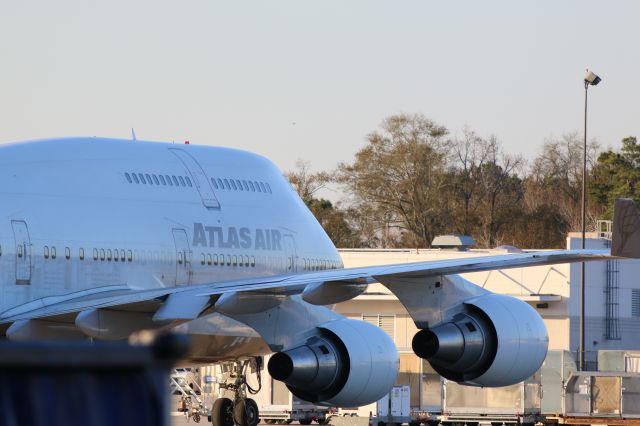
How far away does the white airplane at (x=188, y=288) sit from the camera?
17.2 m

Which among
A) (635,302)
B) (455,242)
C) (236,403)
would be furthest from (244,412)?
(455,242)

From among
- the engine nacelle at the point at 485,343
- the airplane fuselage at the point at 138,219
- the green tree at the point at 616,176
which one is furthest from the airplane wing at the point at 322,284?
the green tree at the point at 616,176

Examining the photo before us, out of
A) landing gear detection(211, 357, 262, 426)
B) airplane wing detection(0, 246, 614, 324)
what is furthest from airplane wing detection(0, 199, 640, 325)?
landing gear detection(211, 357, 262, 426)

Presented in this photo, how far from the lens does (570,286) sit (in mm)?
48531

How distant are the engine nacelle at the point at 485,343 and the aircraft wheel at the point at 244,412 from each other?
4942mm

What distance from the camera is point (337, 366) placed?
17516mm

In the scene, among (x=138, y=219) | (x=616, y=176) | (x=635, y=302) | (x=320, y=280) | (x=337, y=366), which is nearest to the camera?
(x=320, y=280)

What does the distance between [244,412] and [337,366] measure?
5112 millimetres

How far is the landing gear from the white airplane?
1193mm

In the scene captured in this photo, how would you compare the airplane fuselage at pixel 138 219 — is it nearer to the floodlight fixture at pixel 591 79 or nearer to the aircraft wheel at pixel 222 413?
the aircraft wheel at pixel 222 413

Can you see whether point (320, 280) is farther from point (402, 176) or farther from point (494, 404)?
point (402, 176)

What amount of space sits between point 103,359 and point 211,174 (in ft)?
64.2

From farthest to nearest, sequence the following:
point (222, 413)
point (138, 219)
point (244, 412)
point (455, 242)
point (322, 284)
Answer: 1. point (455, 242)
2. point (222, 413)
3. point (244, 412)
4. point (138, 219)
5. point (322, 284)

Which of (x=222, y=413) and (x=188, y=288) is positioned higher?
(x=188, y=288)
